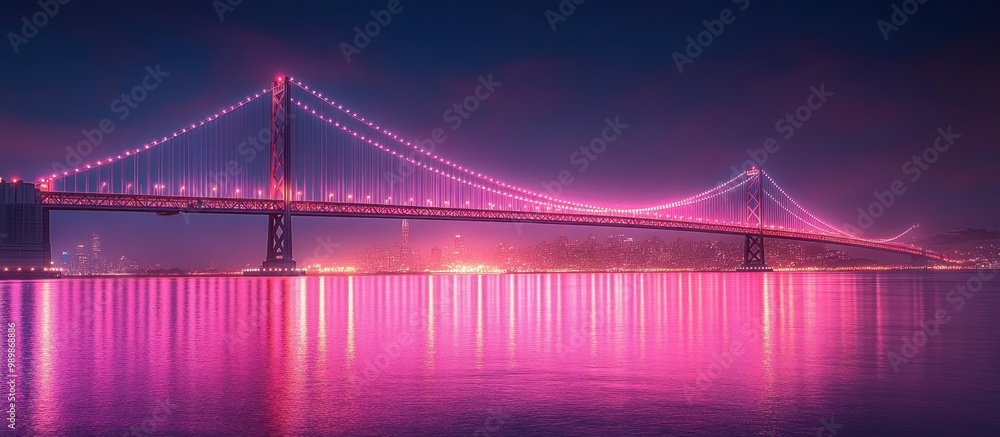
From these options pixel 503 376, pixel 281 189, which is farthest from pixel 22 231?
pixel 503 376

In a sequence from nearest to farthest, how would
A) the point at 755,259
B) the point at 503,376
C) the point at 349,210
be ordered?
the point at 503,376 → the point at 349,210 → the point at 755,259

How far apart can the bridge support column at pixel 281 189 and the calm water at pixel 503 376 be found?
42063 millimetres

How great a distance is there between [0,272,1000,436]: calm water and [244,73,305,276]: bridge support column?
42.1 meters

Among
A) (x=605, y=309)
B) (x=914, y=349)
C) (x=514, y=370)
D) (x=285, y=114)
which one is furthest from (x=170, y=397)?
(x=285, y=114)

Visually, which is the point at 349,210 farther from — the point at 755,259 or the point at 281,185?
the point at 755,259

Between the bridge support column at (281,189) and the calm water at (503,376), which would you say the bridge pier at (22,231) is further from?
the calm water at (503,376)

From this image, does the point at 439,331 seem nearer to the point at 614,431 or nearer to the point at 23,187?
the point at 614,431

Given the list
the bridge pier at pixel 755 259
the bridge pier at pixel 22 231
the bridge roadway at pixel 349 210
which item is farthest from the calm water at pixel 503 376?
the bridge pier at pixel 755 259

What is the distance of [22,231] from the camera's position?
5450cm

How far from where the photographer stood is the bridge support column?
60.7m

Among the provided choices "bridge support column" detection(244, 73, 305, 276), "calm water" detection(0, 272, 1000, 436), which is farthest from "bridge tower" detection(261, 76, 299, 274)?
"calm water" detection(0, 272, 1000, 436)

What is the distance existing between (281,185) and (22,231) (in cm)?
1776

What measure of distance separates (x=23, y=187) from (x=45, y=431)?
55082 millimetres

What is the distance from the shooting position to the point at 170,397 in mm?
8414
